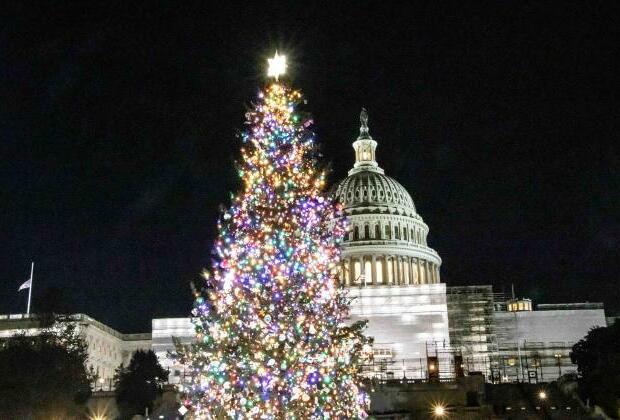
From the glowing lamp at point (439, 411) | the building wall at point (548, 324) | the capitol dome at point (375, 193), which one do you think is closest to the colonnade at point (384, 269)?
the capitol dome at point (375, 193)

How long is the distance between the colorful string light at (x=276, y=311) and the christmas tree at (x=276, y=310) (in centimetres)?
3

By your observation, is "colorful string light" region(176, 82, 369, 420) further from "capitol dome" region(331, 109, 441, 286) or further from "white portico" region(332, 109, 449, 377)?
"capitol dome" region(331, 109, 441, 286)

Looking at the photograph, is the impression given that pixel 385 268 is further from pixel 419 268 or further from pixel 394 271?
pixel 419 268

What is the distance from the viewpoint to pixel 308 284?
19359mm

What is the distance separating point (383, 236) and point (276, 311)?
7131cm

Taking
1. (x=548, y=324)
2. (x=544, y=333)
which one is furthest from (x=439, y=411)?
(x=548, y=324)

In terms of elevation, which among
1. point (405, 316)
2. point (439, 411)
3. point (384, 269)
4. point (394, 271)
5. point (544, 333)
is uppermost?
point (384, 269)

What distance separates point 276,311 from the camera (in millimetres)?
19094

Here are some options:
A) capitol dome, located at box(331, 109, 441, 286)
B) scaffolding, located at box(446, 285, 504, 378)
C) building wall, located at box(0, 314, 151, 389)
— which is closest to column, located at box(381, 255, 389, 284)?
capitol dome, located at box(331, 109, 441, 286)

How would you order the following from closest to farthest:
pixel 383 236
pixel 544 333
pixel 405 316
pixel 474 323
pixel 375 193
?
pixel 405 316 < pixel 474 323 < pixel 544 333 < pixel 383 236 < pixel 375 193

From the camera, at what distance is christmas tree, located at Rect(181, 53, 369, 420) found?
61.5 ft

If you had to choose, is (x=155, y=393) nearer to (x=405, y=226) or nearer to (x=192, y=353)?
(x=192, y=353)

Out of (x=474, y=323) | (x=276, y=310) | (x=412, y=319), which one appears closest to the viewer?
(x=276, y=310)

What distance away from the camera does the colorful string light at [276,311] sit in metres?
18.8
